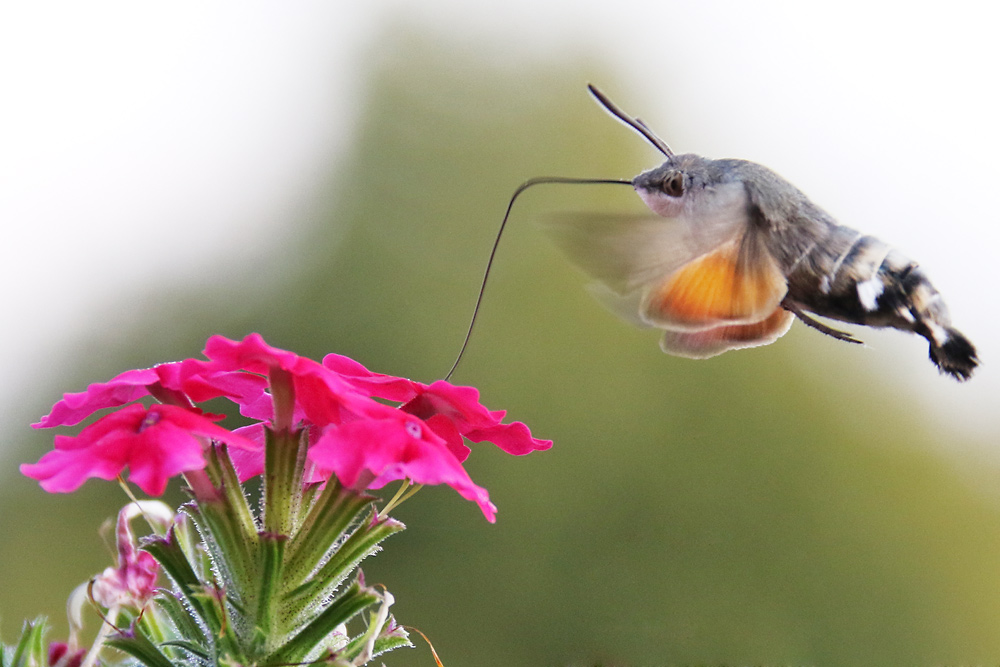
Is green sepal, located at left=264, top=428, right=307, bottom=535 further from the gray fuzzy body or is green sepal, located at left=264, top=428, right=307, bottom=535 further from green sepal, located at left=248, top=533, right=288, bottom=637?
the gray fuzzy body

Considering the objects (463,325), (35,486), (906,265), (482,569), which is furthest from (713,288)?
(35,486)

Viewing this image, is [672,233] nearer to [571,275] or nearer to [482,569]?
[482,569]

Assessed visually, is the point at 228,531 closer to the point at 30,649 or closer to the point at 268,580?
the point at 268,580

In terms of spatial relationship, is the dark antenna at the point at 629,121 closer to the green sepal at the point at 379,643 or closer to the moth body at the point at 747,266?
the moth body at the point at 747,266

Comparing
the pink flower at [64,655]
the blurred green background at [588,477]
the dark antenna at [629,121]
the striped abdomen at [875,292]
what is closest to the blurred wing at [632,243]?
the striped abdomen at [875,292]

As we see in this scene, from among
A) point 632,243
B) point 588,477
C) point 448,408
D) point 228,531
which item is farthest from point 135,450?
point 588,477
